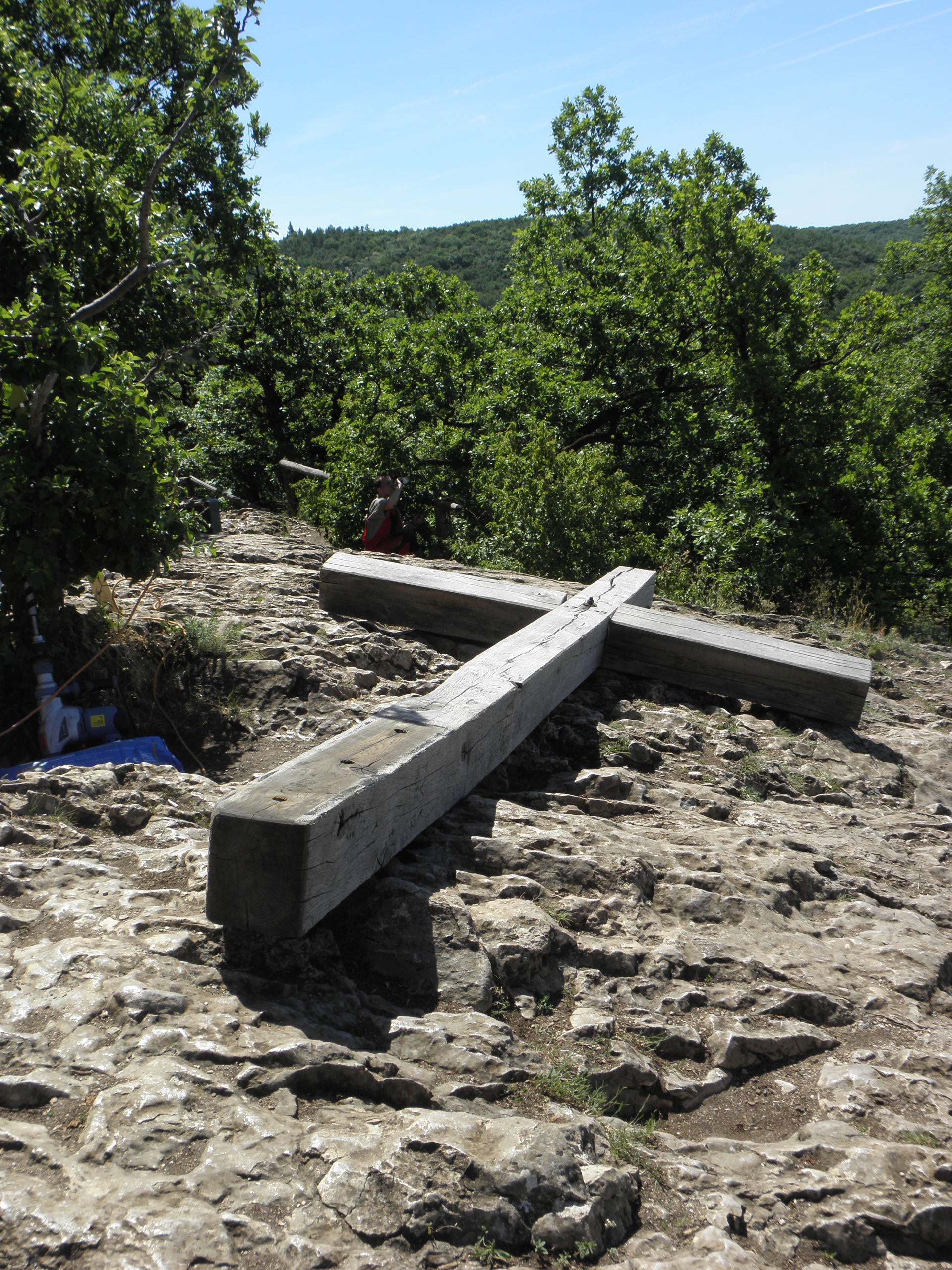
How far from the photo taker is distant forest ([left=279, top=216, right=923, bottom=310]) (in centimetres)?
6169

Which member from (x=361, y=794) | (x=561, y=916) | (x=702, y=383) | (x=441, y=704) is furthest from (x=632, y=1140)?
(x=702, y=383)

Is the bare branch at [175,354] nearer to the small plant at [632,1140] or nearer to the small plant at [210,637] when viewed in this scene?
the small plant at [210,637]

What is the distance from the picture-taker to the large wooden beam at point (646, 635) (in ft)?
16.7

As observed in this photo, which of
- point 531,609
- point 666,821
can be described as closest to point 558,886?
point 666,821

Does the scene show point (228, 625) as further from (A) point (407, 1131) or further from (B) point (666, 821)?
(A) point (407, 1131)

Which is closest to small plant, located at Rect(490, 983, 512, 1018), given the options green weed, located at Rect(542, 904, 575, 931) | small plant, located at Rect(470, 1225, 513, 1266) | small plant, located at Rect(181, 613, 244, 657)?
green weed, located at Rect(542, 904, 575, 931)

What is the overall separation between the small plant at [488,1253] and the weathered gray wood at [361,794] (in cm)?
87

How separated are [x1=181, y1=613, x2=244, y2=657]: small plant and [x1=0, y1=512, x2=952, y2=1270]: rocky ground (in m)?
0.95

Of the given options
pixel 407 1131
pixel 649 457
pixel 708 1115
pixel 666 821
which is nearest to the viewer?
pixel 407 1131

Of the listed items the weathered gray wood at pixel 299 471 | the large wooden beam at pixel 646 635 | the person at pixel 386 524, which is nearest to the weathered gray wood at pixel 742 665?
the large wooden beam at pixel 646 635

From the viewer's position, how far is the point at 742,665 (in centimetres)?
516

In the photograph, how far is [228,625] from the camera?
5.13 m

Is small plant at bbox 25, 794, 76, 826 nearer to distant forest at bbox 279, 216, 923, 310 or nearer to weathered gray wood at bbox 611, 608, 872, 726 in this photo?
weathered gray wood at bbox 611, 608, 872, 726

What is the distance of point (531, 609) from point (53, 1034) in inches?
150
